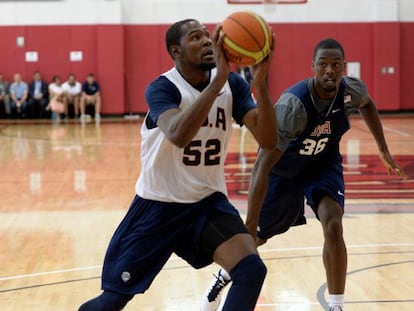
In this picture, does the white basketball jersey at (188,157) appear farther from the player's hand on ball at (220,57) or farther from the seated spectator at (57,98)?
the seated spectator at (57,98)

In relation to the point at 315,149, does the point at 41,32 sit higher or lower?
higher

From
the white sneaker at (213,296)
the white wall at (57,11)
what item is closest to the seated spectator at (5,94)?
the white wall at (57,11)

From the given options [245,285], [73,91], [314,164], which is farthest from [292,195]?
[73,91]

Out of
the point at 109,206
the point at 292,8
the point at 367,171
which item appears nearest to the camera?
the point at 109,206

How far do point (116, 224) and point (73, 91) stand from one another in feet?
54.2

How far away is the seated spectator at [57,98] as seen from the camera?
81.4 ft

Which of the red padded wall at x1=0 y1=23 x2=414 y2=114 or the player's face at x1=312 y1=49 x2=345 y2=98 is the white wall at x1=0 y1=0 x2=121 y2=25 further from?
the player's face at x1=312 y1=49 x2=345 y2=98

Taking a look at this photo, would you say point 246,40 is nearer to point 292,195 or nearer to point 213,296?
point 292,195

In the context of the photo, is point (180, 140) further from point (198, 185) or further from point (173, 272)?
point (173, 272)

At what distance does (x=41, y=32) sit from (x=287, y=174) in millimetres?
21331

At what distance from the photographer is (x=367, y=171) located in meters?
13.1

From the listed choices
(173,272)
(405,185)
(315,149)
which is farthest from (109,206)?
(315,149)

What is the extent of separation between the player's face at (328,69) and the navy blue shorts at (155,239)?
1.36 meters

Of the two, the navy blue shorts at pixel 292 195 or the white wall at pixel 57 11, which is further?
the white wall at pixel 57 11
